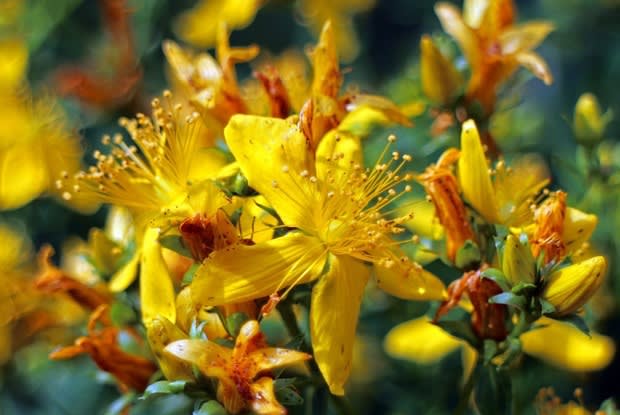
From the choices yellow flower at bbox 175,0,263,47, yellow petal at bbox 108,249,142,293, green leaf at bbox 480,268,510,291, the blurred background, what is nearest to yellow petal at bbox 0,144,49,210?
the blurred background

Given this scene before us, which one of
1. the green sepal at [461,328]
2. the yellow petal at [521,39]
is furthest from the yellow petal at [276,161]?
the yellow petal at [521,39]

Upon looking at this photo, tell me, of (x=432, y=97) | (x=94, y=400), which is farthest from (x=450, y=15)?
(x=94, y=400)

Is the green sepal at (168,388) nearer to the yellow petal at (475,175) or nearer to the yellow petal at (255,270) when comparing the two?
the yellow petal at (255,270)

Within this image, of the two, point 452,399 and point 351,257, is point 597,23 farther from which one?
point 351,257

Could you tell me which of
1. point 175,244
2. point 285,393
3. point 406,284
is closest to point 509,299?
point 406,284

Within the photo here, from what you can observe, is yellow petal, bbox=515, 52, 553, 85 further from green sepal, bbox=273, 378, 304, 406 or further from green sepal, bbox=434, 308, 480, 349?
green sepal, bbox=273, 378, 304, 406
